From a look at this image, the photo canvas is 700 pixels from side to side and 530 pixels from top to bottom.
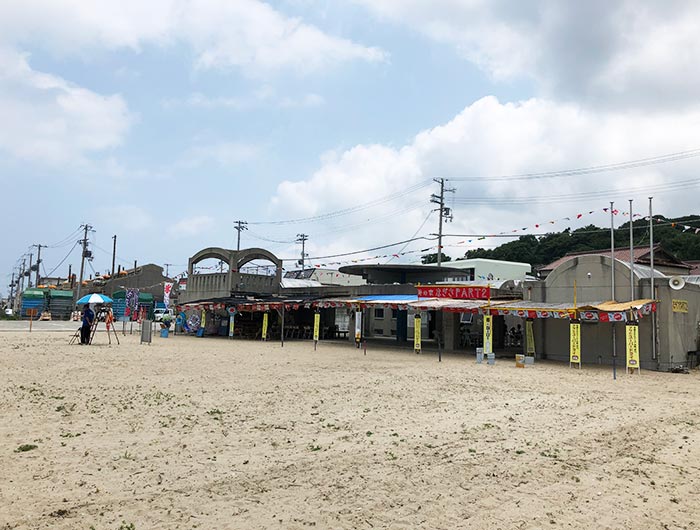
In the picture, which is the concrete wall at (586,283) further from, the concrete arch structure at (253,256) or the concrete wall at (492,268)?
the concrete wall at (492,268)

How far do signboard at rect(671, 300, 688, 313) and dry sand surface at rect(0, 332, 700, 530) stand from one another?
230 inches

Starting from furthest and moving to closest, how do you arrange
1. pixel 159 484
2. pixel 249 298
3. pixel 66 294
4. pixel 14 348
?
pixel 66 294
pixel 249 298
pixel 14 348
pixel 159 484

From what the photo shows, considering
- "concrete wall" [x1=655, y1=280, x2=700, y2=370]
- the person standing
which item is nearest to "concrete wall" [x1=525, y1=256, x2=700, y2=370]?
"concrete wall" [x1=655, y1=280, x2=700, y2=370]

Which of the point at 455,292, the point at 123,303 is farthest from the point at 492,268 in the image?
the point at 123,303

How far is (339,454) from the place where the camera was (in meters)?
6.07

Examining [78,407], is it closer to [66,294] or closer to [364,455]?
[364,455]

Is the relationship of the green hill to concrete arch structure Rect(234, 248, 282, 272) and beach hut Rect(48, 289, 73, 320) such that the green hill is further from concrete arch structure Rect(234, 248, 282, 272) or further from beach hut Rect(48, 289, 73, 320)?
beach hut Rect(48, 289, 73, 320)

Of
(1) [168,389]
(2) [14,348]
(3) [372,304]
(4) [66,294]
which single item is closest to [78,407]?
(1) [168,389]

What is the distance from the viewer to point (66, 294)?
47281 millimetres

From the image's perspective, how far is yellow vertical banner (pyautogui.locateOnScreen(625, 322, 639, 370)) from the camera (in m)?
15.1

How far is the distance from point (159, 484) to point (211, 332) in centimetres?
2716

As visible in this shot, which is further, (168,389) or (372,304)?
(372,304)

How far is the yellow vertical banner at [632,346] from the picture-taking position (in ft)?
49.6

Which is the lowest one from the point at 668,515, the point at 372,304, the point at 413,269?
the point at 668,515
